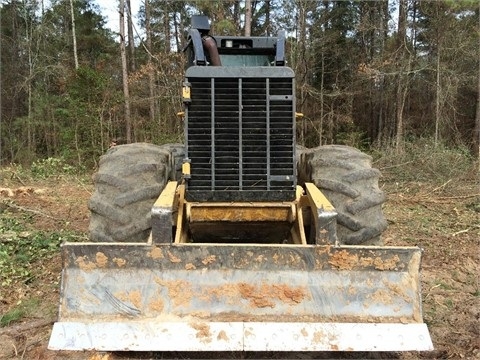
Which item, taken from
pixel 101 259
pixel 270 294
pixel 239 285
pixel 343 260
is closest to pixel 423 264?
pixel 343 260

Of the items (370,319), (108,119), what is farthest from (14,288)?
(108,119)

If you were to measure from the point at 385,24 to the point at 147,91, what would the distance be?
13.1 m

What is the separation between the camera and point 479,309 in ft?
13.6

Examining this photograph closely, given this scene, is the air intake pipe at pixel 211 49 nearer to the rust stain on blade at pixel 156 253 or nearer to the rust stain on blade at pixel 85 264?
the rust stain on blade at pixel 156 253

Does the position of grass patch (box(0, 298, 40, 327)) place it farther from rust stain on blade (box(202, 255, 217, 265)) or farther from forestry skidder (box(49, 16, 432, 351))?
rust stain on blade (box(202, 255, 217, 265))

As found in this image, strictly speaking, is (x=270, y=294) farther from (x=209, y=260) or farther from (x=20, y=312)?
(x=20, y=312)

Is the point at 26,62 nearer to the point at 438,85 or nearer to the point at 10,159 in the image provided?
the point at 10,159

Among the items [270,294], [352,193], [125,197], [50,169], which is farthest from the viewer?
[50,169]

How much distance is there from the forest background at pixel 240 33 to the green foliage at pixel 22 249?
12.0 metres

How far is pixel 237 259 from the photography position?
10.1ft

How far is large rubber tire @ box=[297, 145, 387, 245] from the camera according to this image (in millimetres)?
3627

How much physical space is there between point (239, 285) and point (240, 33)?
19192 millimetres

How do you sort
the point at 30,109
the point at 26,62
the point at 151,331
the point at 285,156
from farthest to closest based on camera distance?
the point at 26,62, the point at 30,109, the point at 285,156, the point at 151,331

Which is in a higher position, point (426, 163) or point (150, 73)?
point (150, 73)
